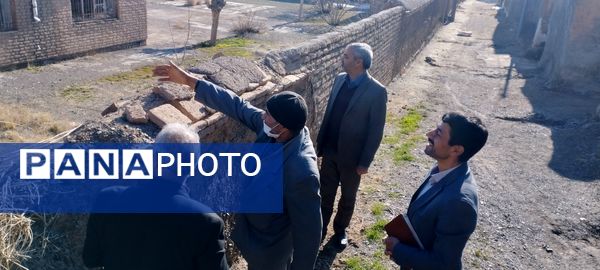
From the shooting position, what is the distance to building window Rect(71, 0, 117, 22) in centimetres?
1339

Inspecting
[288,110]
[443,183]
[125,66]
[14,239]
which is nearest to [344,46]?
[288,110]

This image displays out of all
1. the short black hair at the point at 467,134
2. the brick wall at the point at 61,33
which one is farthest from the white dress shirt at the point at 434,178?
the brick wall at the point at 61,33

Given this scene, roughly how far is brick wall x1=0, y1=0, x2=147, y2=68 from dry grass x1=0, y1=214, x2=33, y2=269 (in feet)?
34.7

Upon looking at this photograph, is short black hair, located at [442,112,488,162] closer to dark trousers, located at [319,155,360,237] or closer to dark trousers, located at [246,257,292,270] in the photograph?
dark trousers, located at [246,257,292,270]

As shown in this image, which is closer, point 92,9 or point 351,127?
point 351,127

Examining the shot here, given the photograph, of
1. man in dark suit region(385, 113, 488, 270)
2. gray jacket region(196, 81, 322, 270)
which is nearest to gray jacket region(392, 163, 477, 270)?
man in dark suit region(385, 113, 488, 270)

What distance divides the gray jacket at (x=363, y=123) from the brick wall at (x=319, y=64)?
0.75 m

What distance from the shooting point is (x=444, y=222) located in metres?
2.48

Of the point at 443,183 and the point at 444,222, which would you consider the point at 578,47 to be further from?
the point at 444,222

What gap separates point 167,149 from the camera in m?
2.15

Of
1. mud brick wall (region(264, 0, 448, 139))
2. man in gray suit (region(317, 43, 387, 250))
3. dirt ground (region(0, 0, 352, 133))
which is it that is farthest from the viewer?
dirt ground (region(0, 0, 352, 133))

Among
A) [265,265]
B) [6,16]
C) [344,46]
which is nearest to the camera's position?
[265,265]

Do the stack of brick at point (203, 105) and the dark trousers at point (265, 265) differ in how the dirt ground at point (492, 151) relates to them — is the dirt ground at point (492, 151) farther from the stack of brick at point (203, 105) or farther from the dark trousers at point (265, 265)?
the dark trousers at point (265, 265)

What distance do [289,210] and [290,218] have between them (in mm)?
54
